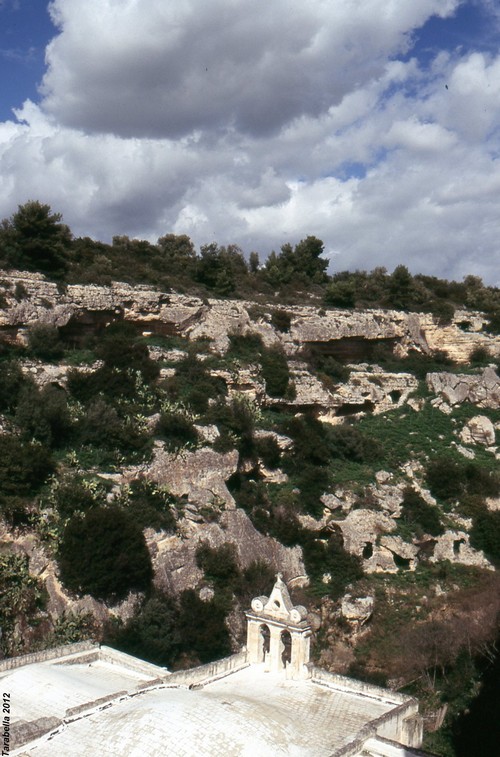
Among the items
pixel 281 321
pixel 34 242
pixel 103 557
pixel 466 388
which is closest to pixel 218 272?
pixel 281 321

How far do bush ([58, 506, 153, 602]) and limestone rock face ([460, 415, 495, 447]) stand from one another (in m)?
21.2

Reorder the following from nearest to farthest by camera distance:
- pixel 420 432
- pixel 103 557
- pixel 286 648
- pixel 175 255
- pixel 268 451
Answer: pixel 286 648 → pixel 103 557 → pixel 268 451 → pixel 420 432 → pixel 175 255

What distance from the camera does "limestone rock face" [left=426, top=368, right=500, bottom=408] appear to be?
41.6m

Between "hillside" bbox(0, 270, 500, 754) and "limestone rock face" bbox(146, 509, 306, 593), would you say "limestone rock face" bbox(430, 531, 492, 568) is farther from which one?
"limestone rock face" bbox(146, 509, 306, 593)

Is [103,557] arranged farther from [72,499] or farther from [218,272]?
[218,272]

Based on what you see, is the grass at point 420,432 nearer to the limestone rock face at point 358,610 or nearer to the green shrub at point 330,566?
the green shrub at point 330,566

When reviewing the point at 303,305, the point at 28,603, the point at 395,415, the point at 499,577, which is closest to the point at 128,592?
the point at 28,603

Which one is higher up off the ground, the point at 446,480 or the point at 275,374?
the point at 275,374

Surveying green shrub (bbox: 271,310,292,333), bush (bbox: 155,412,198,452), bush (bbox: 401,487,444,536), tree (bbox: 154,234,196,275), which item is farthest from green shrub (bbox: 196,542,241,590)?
tree (bbox: 154,234,196,275)

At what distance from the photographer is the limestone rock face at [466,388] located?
4156cm

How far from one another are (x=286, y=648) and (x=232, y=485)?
13617 mm

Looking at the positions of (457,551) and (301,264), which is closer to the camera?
(457,551)

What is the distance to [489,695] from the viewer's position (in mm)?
21453

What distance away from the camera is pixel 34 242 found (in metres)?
40.3
